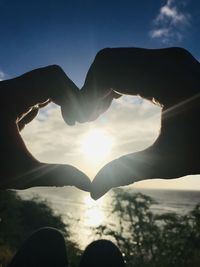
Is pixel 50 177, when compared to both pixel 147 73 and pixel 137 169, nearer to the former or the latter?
pixel 137 169

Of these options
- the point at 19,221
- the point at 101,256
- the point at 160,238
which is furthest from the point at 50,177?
the point at 19,221

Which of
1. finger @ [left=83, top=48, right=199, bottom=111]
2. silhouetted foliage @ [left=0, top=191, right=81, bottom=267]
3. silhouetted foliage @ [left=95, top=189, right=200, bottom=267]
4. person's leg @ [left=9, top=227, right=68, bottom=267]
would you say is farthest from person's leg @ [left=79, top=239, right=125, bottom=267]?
silhouetted foliage @ [left=0, top=191, right=81, bottom=267]

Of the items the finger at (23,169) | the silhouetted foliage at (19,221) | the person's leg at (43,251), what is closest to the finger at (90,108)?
the finger at (23,169)

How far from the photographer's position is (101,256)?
2.36 m

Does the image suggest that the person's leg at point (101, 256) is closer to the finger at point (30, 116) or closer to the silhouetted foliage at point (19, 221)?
the finger at point (30, 116)

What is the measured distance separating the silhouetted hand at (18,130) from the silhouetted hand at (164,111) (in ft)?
0.48

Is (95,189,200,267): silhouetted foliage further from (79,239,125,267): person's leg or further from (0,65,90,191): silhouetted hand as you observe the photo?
(0,65,90,191): silhouetted hand

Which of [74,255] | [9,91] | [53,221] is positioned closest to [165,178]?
[9,91]

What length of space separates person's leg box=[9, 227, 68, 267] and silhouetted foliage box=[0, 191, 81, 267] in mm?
14768

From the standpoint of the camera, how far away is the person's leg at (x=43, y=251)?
238 centimetres

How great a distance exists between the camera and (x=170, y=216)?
734 inches

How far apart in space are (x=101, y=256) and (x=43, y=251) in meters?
0.40

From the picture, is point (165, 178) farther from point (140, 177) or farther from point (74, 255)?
point (74, 255)

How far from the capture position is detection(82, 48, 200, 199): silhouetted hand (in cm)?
132
